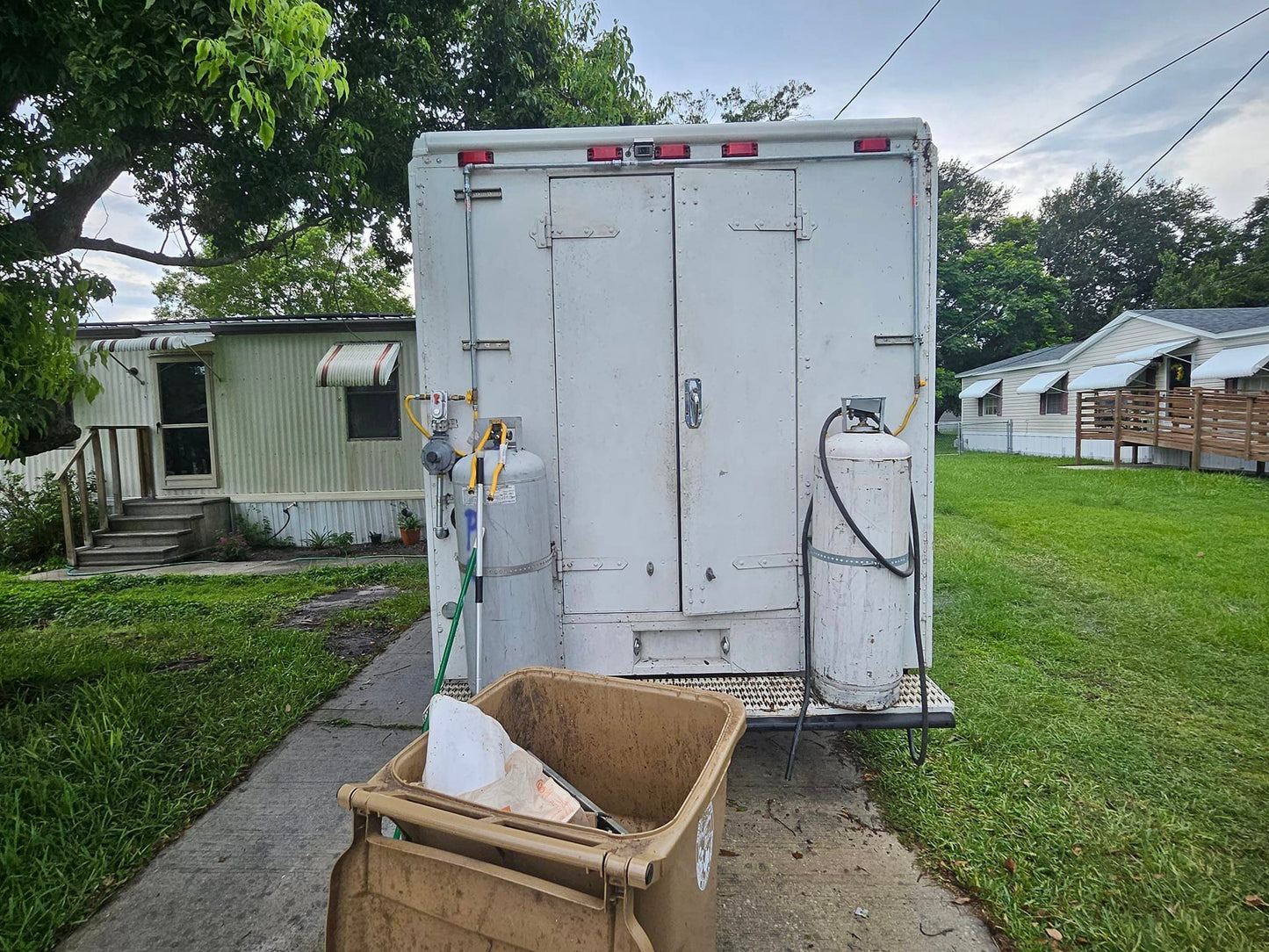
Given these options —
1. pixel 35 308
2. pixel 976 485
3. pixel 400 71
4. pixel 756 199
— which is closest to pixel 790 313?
pixel 756 199

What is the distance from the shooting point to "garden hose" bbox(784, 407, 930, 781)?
269cm

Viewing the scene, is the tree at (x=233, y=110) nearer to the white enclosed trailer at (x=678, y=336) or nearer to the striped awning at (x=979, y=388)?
the white enclosed trailer at (x=678, y=336)

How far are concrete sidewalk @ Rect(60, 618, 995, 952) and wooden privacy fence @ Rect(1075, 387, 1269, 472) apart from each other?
1352cm

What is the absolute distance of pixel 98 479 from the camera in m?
8.98

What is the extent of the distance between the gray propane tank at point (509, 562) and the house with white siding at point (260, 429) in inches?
288

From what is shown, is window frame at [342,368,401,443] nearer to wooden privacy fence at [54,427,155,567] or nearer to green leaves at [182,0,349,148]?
wooden privacy fence at [54,427,155,567]

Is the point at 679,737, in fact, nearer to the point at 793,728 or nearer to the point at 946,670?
the point at 793,728

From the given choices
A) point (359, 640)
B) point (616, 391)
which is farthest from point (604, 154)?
point (359, 640)

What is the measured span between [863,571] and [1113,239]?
149 ft

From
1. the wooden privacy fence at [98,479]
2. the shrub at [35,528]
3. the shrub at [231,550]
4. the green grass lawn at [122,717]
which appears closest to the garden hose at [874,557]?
the green grass lawn at [122,717]

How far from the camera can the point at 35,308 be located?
335 cm

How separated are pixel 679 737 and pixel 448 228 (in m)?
2.28

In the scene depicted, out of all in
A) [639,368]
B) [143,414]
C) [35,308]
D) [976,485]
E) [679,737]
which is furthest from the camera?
[976,485]

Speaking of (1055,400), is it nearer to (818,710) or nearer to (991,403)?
(991,403)
